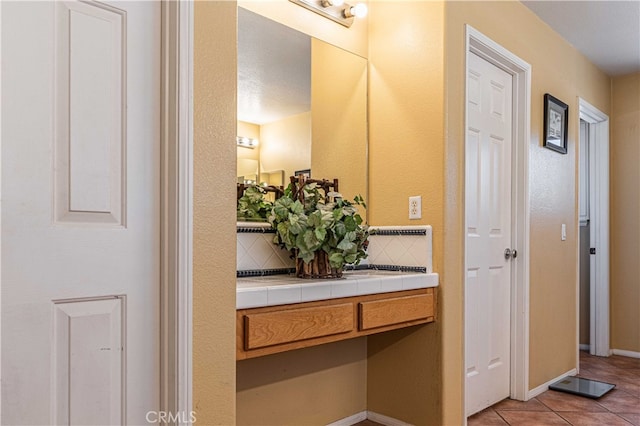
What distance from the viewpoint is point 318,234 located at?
199cm

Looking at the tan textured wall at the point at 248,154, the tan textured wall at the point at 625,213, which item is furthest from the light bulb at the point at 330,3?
the tan textured wall at the point at 625,213

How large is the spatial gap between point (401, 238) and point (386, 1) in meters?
1.21

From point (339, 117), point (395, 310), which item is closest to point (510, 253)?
point (395, 310)

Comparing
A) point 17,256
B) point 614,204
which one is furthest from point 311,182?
point 614,204

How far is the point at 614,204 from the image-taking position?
167 inches

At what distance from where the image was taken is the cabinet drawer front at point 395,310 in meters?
2.03

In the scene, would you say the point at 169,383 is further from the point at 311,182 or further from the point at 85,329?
the point at 311,182

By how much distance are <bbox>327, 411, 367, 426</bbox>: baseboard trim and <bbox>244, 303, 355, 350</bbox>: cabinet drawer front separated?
733mm

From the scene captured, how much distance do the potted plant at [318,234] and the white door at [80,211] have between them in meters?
0.73

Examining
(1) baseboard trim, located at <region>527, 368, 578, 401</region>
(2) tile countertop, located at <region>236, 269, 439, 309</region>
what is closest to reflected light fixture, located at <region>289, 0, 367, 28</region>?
(2) tile countertop, located at <region>236, 269, 439, 309</region>

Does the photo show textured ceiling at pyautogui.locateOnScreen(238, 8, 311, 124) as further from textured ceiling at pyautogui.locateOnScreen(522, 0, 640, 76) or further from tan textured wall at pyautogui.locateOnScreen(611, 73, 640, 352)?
tan textured wall at pyautogui.locateOnScreen(611, 73, 640, 352)

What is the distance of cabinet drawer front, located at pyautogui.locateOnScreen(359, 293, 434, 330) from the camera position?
6.66 feet

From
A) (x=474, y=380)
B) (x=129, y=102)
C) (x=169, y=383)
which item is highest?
(x=129, y=102)

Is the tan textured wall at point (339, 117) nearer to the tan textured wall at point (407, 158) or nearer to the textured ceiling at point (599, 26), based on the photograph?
the tan textured wall at point (407, 158)
